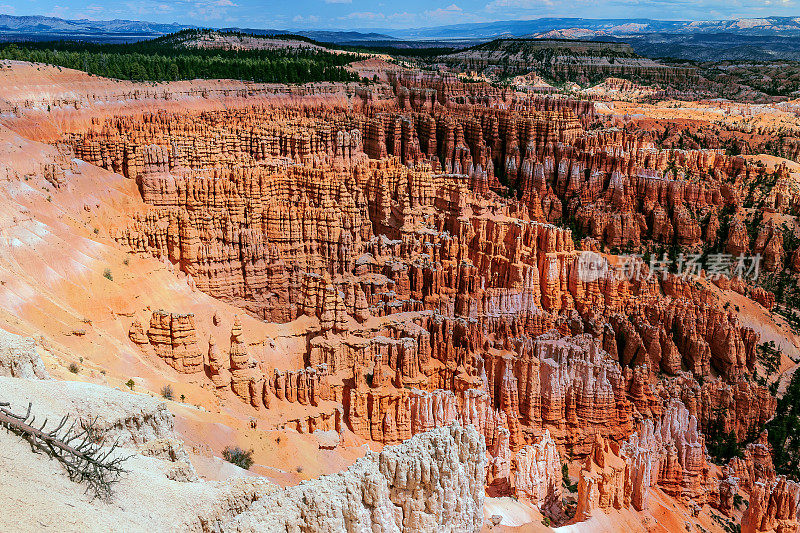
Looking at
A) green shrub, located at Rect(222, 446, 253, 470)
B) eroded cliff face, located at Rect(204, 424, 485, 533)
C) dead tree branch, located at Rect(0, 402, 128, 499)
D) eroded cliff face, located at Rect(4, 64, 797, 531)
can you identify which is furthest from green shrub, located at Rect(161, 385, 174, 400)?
dead tree branch, located at Rect(0, 402, 128, 499)

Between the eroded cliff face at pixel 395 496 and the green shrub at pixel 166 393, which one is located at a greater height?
the eroded cliff face at pixel 395 496

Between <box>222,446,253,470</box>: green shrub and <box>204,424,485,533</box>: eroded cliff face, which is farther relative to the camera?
<box>222,446,253,470</box>: green shrub

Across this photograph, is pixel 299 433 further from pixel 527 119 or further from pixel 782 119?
pixel 782 119

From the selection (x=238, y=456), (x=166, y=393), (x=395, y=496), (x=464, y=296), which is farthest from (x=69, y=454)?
(x=464, y=296)

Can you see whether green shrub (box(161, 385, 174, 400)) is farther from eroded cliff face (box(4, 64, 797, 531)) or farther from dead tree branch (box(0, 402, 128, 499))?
dead tree branch (box(0, 402, 128, 499))

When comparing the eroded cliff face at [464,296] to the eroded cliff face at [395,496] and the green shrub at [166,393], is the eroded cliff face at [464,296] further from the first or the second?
the eroded cliff face at [395,496]

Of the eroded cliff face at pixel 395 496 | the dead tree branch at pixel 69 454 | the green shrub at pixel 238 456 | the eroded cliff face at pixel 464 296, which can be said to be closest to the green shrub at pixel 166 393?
the eroded cliff face at pixel 464 296

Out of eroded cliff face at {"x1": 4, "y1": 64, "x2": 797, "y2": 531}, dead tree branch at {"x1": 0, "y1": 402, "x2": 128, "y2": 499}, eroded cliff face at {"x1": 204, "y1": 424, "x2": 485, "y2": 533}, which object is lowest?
eroded cliff face at {"x1": 4, "y1": 64, "x2": 797, "y2": 531}

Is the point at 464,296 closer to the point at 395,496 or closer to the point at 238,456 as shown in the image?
the point at 238,456
